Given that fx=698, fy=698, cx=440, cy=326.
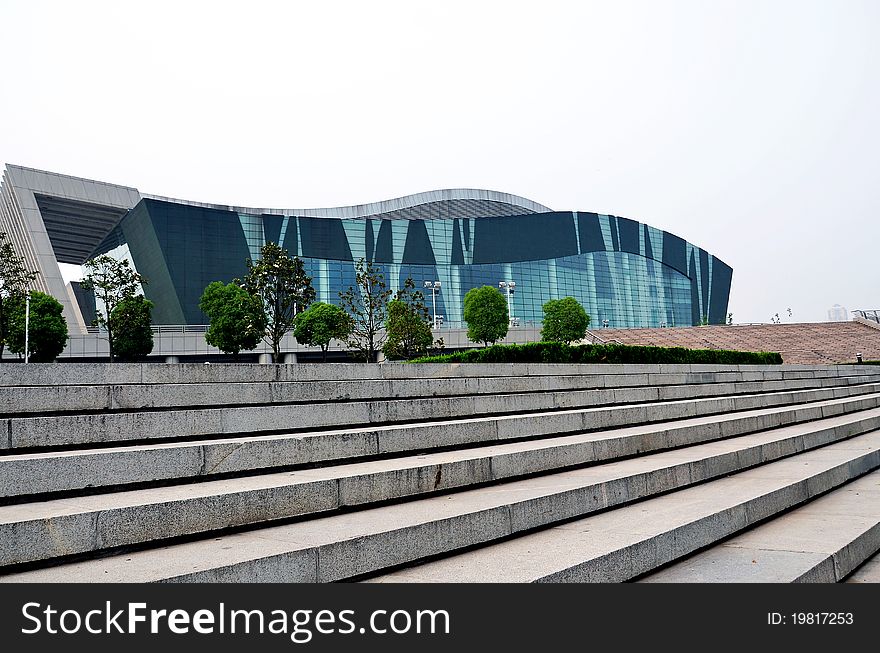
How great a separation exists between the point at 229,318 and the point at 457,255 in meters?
42.9

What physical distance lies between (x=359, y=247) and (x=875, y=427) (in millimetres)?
72658

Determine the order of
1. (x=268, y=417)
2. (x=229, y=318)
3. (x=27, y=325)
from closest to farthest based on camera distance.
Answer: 1. (x=268, y=417)
2. (x=27, y=325)
3. (x=229, y=318)

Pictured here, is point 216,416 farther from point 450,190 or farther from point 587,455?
point 450,190

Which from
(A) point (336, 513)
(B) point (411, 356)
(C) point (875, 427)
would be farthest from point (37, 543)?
(B) point (411, 356)

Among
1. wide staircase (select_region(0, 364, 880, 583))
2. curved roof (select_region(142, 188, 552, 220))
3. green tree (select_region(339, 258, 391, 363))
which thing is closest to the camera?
wide staircase (select_region(0, 364, 880, 583))

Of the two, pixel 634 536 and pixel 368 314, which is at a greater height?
pixel 368 314

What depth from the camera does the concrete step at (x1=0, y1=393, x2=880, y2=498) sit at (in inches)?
178

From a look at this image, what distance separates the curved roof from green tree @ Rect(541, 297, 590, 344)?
3302 cm

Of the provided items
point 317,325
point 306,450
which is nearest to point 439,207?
point 317,325

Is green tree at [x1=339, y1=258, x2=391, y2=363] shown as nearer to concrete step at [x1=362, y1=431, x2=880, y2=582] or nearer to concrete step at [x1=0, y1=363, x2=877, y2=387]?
concrete step at [x1=0, y1=363, x2=877, y2=387]

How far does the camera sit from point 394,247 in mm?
86125

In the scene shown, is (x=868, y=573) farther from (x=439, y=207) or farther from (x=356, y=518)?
(x=439, y=207)

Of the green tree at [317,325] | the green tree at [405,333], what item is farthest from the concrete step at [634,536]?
the green tree at [317,325]

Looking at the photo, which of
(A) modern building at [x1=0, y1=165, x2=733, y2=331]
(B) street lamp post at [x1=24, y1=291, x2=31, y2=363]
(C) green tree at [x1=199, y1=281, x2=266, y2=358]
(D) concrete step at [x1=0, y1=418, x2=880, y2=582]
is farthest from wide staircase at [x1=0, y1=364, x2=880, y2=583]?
(A) modern building at [x1=0, y1=165, x2=733, y2=331]
